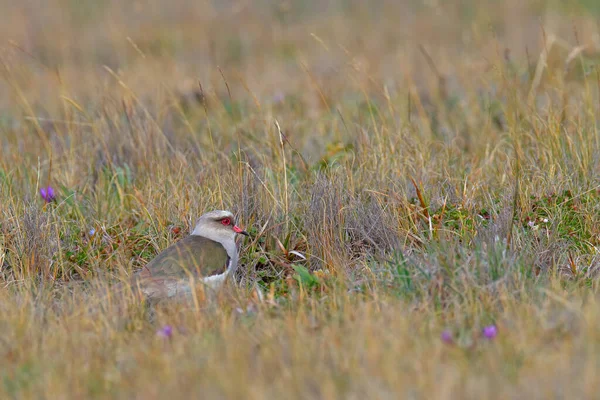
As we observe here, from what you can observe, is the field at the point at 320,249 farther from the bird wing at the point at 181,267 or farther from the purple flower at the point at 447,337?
the bird wing at the point at 181,267

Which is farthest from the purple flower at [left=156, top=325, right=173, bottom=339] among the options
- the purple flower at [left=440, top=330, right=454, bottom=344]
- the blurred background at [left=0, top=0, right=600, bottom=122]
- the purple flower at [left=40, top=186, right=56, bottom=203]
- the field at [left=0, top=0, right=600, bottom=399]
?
the blurred background at [left=0, top=0, right=600, bottom=122]

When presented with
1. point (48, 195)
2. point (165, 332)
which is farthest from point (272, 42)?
point (165, 332)

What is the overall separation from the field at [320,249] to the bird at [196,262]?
0.48 feet

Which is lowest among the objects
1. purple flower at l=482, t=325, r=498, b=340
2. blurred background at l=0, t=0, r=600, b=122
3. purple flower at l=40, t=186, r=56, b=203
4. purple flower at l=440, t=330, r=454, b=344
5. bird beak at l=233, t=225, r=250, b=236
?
blurred background at l=0, t=0, r=600, b=122

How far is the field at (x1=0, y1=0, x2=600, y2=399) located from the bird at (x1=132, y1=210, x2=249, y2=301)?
5.8 inches

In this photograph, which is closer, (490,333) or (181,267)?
(490,333)

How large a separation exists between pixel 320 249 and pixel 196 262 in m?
0.79

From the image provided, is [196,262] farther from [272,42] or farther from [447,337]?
[272,42]

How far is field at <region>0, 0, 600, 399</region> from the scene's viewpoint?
3.34 m

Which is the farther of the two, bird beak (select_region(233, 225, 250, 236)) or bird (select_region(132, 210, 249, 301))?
bird beak (select_region(233, 225, 250, 236))

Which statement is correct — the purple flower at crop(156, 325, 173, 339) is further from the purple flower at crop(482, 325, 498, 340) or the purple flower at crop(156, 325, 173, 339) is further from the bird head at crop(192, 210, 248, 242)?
the purple flower at crop(482, 325, 498, 340)

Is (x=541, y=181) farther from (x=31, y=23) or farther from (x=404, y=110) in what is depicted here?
(x=31, y=23)

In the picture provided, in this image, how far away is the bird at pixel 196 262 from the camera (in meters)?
4.54

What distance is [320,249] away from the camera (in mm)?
5207
